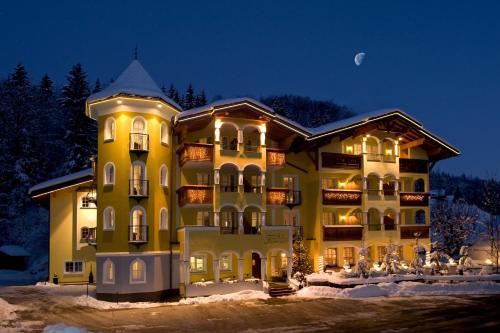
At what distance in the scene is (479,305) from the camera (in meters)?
28.6

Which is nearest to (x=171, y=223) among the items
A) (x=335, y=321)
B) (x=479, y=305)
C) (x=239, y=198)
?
(x=239, y=198)

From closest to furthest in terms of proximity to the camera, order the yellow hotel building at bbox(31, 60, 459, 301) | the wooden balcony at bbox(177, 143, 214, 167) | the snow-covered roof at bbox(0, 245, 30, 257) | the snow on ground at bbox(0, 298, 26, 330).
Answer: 1. the snow on ground at bbox(0, 298, 26, 330)
2. the yellow hotel building at bbox(31, 60, 459, 301)
3. the wooden balcony at bbox(177, 143, 214, 167)
4. the snow-covered roof at bbox(0, 245, 30, 257)

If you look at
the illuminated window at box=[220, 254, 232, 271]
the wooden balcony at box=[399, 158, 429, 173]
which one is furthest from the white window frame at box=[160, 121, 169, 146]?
the wooden balcony at box=[399, 158, 429, 173]

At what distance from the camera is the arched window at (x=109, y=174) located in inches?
1344

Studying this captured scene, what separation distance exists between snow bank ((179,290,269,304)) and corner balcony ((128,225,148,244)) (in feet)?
15.4

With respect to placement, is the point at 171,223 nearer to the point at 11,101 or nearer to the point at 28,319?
the point at 28,319

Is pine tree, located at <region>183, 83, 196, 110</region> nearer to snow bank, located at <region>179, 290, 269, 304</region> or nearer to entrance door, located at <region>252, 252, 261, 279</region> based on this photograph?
entrance door, located at <region>252, 252, 261, 279</region>

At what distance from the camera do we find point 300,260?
124 ft

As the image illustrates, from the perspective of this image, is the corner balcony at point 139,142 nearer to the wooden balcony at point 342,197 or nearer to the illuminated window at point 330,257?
the wooden balcony at point 342,197

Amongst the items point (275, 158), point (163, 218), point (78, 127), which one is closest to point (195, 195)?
point (163, 218)

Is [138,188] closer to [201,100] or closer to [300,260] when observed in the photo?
[300,260]

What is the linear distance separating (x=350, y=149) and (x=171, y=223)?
16.7m

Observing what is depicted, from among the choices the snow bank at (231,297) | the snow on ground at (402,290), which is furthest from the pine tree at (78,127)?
the snow on ground at (402,290)

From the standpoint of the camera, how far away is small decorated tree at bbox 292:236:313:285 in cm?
3769
